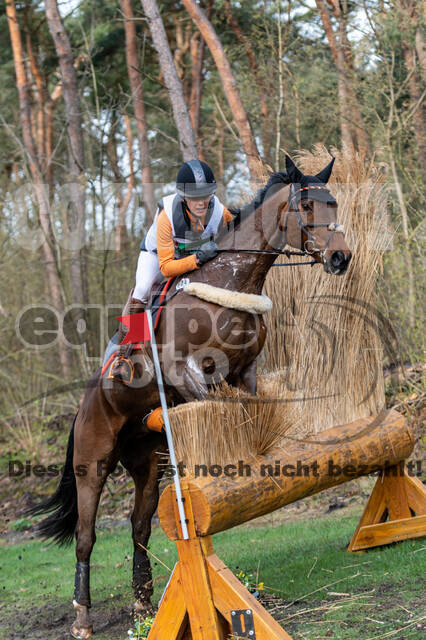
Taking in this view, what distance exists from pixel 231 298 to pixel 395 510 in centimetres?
189

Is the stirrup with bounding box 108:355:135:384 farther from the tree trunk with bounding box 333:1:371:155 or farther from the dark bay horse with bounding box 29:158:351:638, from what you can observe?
the tree trunk with bounding box 333:1:371:155

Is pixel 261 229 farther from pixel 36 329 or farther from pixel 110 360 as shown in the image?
pixel 36 329

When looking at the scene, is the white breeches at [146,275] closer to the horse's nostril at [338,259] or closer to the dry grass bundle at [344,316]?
the dry grass bundle at [344,316]

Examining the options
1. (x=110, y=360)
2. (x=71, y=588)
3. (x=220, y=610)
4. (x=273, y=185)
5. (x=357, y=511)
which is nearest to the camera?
(x=220, y=610)

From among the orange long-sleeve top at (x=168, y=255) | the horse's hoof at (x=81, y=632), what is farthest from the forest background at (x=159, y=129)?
the horse's hoof at (x=81, y=632)

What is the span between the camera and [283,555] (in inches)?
201

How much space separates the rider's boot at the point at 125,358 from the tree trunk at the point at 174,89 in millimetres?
4619

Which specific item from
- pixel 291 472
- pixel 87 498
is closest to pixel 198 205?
pixel 291 472

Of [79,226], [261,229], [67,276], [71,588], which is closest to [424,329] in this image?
[261,229]

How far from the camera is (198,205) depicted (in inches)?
154

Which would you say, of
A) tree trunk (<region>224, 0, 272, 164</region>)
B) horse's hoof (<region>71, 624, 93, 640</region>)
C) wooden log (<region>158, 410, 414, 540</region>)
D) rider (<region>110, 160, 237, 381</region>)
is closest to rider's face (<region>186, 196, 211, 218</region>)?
rider (<region>110, 160, 237, 381</region>)

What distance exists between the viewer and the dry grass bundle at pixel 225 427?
10.0 ft

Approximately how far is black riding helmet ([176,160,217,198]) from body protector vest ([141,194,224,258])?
13 cm

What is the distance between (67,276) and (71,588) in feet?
30.3
